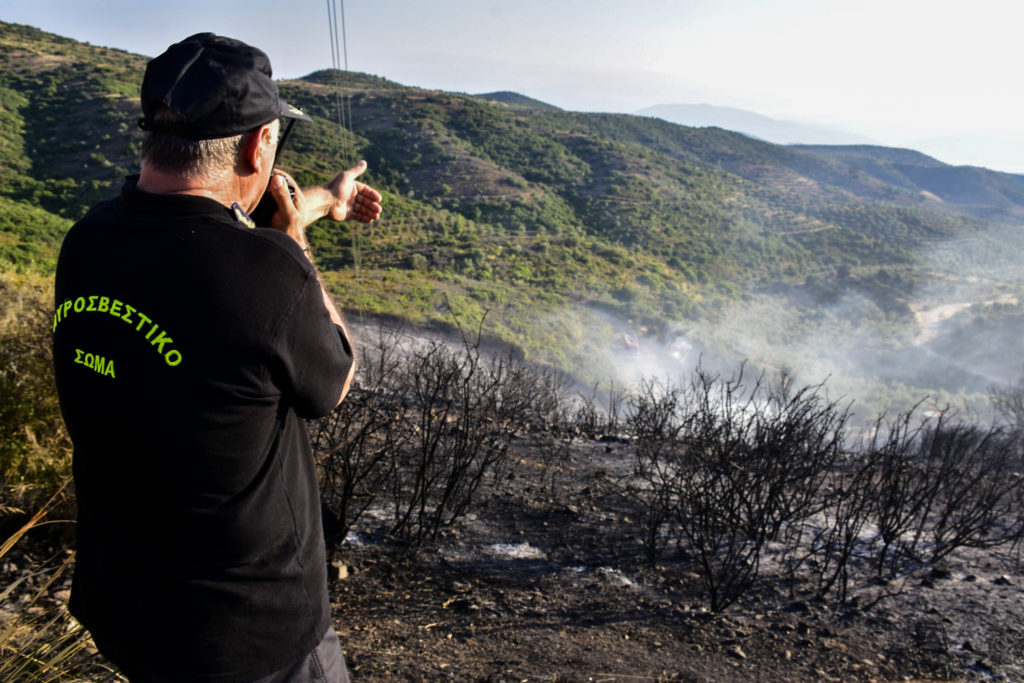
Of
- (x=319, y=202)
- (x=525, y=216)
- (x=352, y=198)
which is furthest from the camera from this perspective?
(x=525, y=216)

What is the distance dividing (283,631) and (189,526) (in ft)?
0.88

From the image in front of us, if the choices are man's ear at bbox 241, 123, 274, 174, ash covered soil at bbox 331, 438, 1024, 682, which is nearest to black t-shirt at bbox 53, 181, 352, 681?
man's ear at bbox 241, 123, 274, 174

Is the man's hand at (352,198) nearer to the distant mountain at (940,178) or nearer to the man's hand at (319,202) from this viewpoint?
the man's hand at (319,202)

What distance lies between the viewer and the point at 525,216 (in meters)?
42.5

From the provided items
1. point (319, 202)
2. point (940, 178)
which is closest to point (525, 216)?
point (319, 202)

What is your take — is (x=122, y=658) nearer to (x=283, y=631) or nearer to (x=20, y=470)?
(x=283, y=631)

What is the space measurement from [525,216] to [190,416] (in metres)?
42.4

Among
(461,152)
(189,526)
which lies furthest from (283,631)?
(461,152)

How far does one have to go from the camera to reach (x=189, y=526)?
3.35ft

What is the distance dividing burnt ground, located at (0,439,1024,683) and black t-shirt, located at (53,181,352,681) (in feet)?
4.70

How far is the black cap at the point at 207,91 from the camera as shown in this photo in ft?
3.34

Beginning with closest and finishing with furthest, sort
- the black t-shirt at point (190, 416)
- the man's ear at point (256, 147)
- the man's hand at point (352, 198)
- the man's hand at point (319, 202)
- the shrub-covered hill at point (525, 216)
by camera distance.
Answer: the black t-shirt at point (190, 416) < the man's ear at point (256, 147) < the man's hand at point (319, 202) < the man's hand at point (352, 198) < the shrub-covered hill at point (525, 216)

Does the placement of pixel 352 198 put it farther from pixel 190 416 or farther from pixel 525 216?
pixel 525 216

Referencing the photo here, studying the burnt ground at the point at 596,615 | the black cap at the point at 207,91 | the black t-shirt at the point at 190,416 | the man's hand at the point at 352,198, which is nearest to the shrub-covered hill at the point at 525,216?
the burnt ground at the point at 596,615
